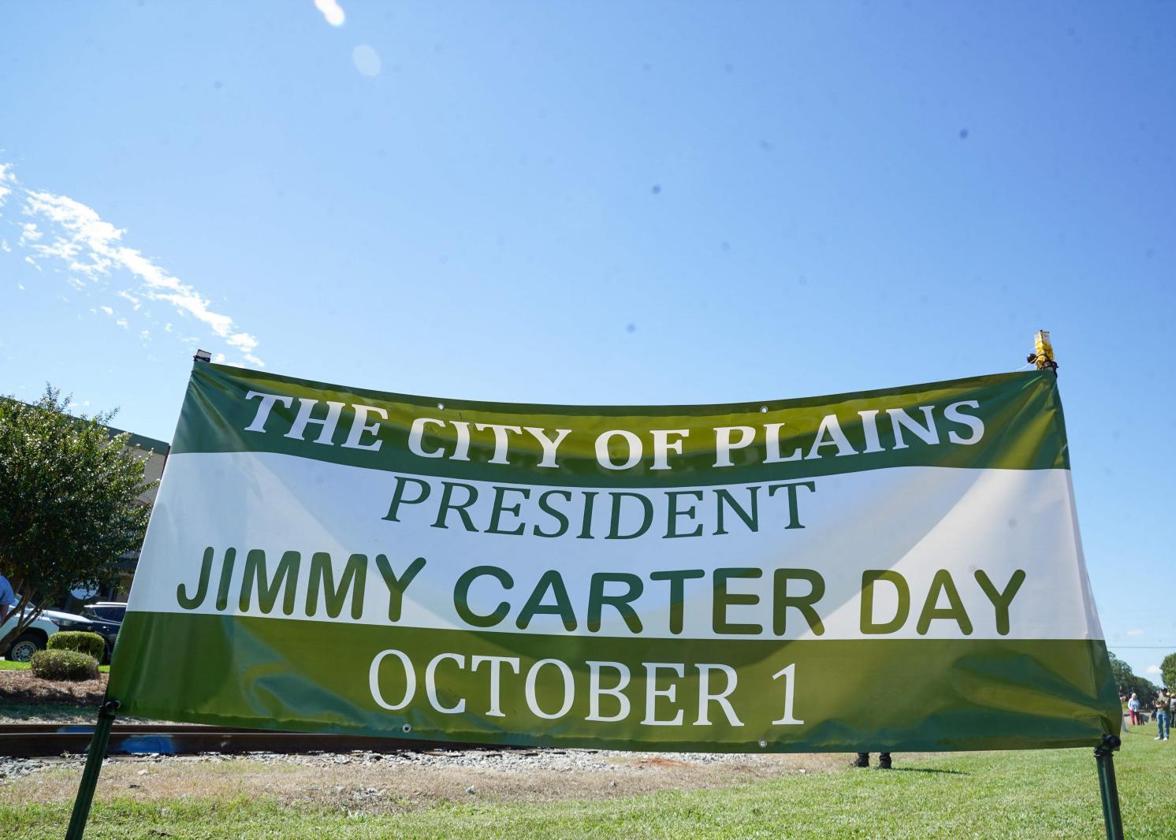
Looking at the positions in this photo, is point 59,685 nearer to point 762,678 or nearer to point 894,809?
point 894,809

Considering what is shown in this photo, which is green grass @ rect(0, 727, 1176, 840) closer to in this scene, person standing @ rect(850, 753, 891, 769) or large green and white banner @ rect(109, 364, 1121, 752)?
person standing @ rect(850, 753, 891, 769)

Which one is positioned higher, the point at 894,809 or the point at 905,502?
the point at 905,502

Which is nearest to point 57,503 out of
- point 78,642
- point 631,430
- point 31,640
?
point 78,642

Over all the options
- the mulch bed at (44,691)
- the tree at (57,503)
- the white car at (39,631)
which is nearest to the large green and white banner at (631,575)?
the mulch bed at (44,691)

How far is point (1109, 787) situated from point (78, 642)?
22894 millimetres

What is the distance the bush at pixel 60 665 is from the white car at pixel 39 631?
522 cm

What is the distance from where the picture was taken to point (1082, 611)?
3279 millimetres

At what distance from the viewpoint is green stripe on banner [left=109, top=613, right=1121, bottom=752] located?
3.22 m

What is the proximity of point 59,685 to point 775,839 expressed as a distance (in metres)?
15.5

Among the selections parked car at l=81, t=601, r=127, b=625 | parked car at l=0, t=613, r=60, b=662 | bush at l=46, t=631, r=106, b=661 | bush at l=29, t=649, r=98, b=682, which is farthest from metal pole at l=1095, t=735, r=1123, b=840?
parked car at l=81, t=601, r=127, b=625

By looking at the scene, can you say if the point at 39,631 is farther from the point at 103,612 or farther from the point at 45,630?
the point at 103,612

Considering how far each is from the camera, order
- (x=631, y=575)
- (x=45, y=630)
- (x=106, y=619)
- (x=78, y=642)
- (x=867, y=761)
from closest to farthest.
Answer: (x=631, y=575), (x=867, y=761), (x=78, y=642), (x=45, y=630), (x=106, y=619)

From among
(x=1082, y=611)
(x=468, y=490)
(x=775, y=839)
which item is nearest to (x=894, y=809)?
(x=775, y=839)

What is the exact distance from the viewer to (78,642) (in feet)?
66.8
